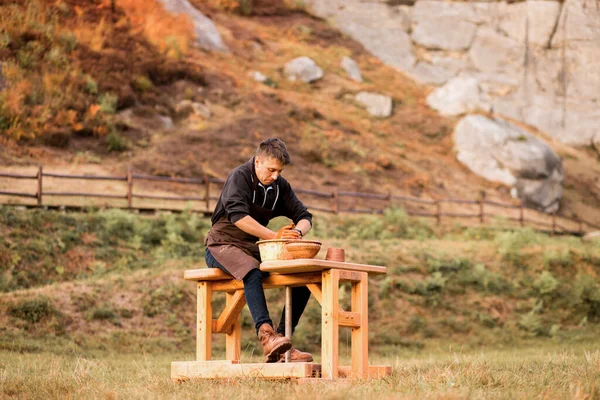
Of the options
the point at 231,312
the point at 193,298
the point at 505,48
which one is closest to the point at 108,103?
→ the point at 193,298

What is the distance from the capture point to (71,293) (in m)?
14.0

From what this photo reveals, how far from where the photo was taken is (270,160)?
697 centimetres

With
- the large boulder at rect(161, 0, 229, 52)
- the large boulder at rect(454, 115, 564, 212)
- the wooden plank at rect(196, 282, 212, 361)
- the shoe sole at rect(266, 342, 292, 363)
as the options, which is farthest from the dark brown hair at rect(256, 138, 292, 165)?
the large boulder at rect(161, 0, 229, 52)

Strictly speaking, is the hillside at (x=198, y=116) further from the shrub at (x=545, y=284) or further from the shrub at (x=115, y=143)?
the shrub at (x=545, y=284)

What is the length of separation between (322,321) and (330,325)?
0.07m

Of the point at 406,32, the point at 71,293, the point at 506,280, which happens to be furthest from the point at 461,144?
the point at 71,293

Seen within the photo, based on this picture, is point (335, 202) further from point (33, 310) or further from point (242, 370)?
point (242, 370)

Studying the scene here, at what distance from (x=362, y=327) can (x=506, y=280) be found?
456 inches

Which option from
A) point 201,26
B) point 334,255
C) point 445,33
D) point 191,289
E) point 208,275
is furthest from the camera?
point 445,33

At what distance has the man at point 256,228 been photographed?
677 centimetres

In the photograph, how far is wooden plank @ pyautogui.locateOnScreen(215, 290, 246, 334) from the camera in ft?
24.1

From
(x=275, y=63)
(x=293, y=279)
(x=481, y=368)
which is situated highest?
(x=275, y=63)

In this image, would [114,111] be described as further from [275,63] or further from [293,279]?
[293,279]

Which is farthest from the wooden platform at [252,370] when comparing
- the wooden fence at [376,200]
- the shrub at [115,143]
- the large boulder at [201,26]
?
the large boulder at [201,26]
